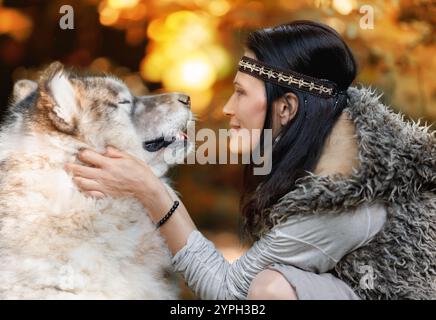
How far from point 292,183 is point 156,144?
0.55 metres

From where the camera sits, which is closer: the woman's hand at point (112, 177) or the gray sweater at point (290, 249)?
the gray sweater at point (290, 249)

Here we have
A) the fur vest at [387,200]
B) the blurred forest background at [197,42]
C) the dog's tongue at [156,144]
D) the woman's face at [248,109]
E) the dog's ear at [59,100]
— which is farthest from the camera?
the blurred forest background at [197,42]

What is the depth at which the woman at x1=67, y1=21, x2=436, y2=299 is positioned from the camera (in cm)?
203

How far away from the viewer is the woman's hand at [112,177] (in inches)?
84.7

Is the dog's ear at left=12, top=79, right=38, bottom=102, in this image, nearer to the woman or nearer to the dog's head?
the dog's head

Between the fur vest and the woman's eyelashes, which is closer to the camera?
the fur vest

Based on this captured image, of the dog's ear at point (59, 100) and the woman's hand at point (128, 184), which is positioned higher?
the dog's ear at point (59, 100)

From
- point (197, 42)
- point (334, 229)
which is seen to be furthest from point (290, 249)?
point (197, 42)

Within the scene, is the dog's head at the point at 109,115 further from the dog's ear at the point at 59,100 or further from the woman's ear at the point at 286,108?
the woman's ear at the point at 286,108

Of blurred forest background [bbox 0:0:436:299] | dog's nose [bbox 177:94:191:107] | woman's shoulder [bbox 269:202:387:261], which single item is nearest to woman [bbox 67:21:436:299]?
woman's shoulder [bbox 269:202:387:261]

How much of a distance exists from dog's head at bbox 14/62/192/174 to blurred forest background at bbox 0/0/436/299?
1.58 metres

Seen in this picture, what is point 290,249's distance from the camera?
6.79 feet

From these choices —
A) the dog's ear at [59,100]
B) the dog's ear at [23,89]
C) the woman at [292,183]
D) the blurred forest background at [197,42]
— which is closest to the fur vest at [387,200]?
the woman at [292,183]
